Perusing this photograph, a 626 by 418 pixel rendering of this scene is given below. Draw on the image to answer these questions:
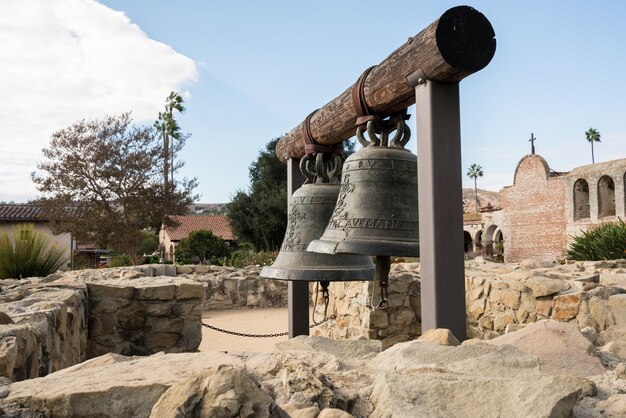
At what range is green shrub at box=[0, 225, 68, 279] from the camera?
335 inches

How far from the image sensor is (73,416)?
124 cm

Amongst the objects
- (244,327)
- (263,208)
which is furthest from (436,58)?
(263,208)

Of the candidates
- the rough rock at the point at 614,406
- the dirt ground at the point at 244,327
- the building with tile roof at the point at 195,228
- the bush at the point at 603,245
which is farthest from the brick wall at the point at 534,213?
the rough rock at the point at 614,406

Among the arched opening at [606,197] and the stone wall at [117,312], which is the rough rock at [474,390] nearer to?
the stone wall at [117,312]

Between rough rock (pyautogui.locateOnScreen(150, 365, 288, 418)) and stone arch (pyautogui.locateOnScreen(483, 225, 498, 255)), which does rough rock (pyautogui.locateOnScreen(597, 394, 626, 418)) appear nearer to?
rough rock (pyautogui.locateOnScreen(150, 365, 288, 418))

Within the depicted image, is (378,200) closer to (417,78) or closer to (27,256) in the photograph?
(417,78)

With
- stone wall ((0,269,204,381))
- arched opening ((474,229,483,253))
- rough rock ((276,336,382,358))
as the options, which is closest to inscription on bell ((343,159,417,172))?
rough rock ((276,336,382,358))

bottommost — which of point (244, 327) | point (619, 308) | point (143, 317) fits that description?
point (244, 327)

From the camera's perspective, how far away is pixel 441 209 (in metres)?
2.03

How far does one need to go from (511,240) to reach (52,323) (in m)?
19.2

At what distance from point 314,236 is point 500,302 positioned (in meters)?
3.08

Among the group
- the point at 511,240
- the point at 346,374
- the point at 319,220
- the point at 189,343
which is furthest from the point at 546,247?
the point at 346,374

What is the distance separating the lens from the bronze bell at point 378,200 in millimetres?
2266

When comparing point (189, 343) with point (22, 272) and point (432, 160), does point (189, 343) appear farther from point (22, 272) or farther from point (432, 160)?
point (22, 272)
